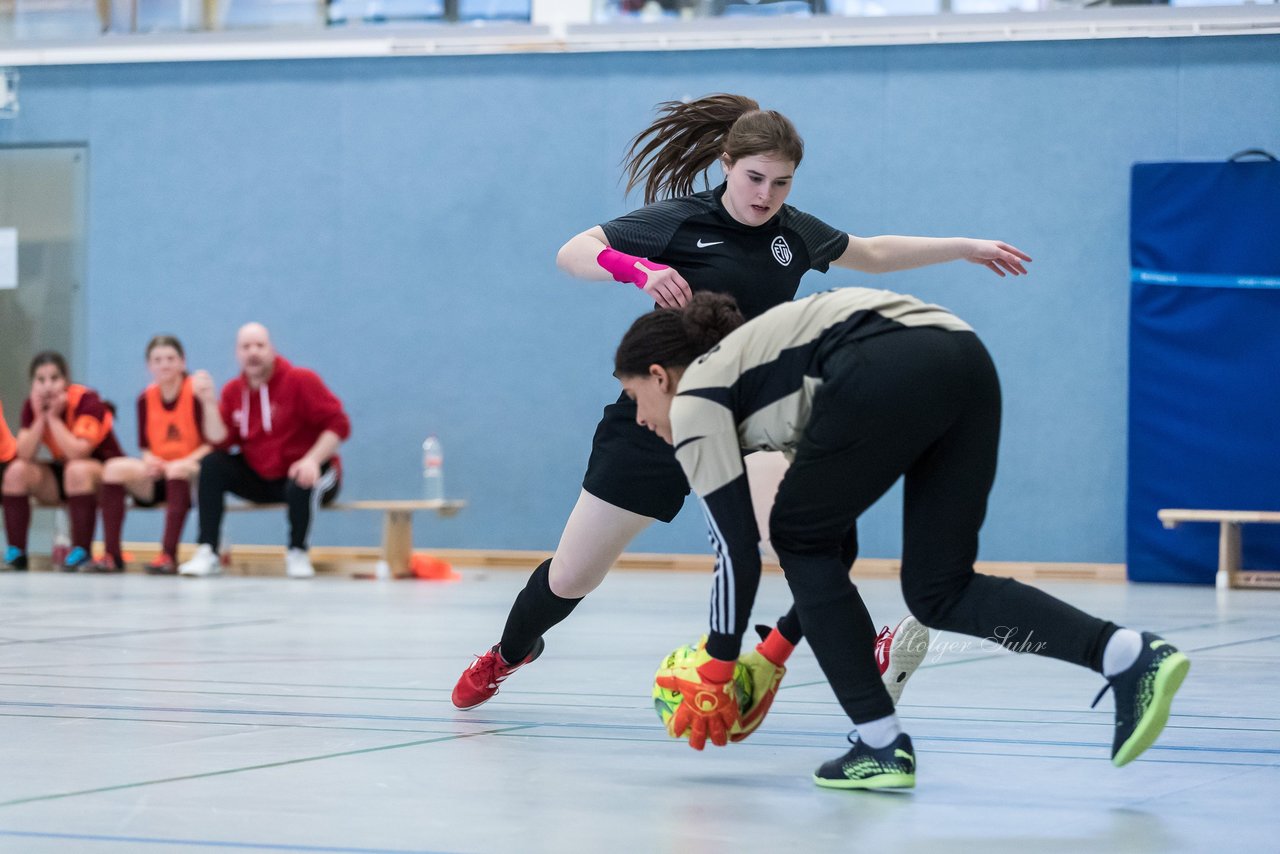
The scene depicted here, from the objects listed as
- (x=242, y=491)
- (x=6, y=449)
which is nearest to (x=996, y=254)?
(x=242, y=491)

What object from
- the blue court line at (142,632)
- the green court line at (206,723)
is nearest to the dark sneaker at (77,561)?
the blue court line at (142,632)

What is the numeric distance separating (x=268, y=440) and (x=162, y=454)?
0.81m

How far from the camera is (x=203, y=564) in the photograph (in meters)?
9.46

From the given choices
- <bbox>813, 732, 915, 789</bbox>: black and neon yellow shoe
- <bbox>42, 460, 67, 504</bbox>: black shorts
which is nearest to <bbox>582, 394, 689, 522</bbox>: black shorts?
<bbox>813, 732, 915, 789</bbox>: black and neon yellow shoe

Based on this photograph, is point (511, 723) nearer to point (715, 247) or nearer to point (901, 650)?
point (901, 650)

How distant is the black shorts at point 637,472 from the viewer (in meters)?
3.37

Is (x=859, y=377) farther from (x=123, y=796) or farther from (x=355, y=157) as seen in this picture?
(x=355, y=157)

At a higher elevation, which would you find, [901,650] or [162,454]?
[901,650]

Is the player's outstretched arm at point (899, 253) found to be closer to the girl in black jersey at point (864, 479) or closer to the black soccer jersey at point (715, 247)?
the black soccer jersey at point (715, 247)

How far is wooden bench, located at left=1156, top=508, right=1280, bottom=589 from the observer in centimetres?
910

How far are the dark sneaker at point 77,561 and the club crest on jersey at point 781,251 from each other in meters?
7.40

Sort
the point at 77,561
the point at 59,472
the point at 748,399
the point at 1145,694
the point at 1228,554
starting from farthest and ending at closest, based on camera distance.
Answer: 1. the point at 59,472
2. the point at 77,561
3. the point at 1228,554
4. the point at 748,399
5. the point at 1145,694

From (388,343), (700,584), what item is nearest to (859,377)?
(700,584)

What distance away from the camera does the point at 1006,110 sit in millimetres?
10273
